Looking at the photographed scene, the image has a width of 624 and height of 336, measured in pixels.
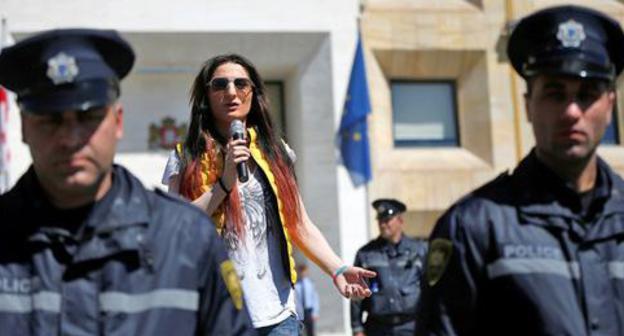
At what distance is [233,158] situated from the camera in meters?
4.63

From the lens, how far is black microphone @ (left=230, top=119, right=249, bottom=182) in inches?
183

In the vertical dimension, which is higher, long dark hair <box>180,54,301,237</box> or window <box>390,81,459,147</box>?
window <box>390,81,459,147</box>

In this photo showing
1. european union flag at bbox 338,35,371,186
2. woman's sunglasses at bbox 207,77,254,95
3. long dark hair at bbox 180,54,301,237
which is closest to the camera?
long dark hair at bbox 180,54,301,237

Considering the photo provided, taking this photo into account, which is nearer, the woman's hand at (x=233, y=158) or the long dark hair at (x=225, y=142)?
the woman's hand at (x=233, y=158)

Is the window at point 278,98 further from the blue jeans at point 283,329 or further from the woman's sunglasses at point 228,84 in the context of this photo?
the blue jeans at point 283,329

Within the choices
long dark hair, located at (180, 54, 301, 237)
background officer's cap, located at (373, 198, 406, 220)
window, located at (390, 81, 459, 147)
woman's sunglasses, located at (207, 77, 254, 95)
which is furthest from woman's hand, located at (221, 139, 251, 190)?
window, located at (390, 81, 459, 147)

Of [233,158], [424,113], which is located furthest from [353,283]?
[424,113]

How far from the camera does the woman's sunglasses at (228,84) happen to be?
5105 mm

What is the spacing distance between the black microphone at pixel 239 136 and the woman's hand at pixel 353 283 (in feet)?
1.94

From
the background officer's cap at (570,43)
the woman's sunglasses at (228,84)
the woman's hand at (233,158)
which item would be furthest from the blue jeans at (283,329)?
the background officer's cap at (570,43)

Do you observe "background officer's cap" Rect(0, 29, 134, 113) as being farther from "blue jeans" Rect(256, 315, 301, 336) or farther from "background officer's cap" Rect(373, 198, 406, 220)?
"background officer's cap" Rect(373, 198, 406, 220)

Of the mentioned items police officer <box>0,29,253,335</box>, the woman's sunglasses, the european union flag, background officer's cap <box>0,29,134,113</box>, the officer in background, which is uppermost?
the european union flag

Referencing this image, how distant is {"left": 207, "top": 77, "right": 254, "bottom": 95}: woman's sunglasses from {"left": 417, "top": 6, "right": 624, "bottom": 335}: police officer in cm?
205

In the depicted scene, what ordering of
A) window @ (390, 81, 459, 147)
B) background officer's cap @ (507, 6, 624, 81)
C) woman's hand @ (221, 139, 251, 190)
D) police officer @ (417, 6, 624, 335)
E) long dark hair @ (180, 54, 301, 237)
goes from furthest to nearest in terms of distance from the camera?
window @ (390, 81, 459, 147) → long dark hair @ (180, 54, 301, 237) → woman's hand @ (221, 139, 251, 190) → background officer's cap @ (507, 6, 624, 81) → police officer @ (417, 6, 624, 335)
